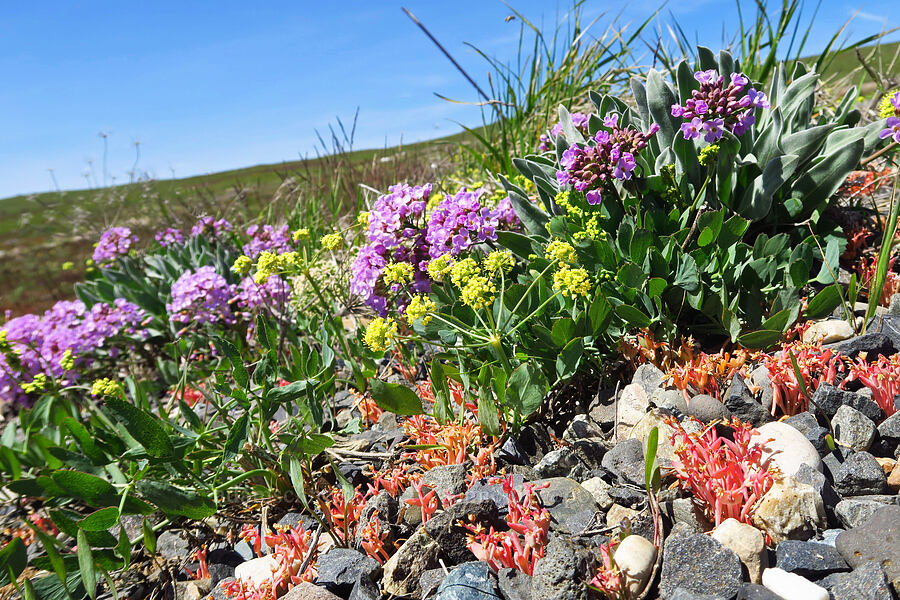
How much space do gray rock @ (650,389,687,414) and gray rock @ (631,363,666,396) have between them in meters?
0.03

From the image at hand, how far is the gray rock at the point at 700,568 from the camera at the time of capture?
1514mm

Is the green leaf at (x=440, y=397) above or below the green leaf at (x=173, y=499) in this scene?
above

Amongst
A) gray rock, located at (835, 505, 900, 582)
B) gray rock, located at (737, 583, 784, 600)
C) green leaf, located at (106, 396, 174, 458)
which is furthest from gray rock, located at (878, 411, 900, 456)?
green leaf, located at (106, 396, 174, 458)

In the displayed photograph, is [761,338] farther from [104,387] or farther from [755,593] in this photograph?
[104,387]

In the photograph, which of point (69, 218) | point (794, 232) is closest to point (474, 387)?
point (794, 232)

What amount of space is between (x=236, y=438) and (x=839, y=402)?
216 centimetres

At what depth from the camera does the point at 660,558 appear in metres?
1.65

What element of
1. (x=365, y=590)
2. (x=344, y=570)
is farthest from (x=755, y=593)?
(x=344, y=570)

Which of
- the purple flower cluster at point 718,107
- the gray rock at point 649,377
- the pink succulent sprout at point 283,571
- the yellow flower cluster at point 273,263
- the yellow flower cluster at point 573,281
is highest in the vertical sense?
the purple flower cluster at point 718,107

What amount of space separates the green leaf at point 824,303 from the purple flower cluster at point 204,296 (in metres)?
3.53

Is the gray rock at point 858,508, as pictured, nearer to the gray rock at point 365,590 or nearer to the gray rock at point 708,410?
the gray rock at point 708,410

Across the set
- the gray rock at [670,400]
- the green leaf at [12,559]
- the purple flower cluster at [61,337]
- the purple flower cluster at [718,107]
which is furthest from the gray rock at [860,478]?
the purple flower cluster at [61,337]

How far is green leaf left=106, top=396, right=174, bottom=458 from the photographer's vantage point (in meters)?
2.04

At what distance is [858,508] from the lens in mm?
1677
